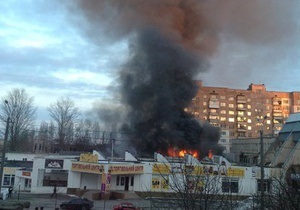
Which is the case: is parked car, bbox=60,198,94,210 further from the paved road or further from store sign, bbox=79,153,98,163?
store sign, bbox=79,153,98,163

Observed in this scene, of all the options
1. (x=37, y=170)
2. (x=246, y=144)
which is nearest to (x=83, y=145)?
(x=246, y=144)

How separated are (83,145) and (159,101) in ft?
81.4

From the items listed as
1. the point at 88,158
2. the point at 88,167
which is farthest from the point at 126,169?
A: the point at 88,158

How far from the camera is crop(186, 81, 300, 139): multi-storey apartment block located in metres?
118

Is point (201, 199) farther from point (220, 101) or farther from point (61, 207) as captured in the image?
point (220, 101)

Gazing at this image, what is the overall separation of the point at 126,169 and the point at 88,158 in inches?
182

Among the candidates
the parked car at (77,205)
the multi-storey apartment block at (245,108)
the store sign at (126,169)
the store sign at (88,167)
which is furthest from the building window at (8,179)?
the multi-storey apartment block at (245,108)

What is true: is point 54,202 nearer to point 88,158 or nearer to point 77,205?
point 77,205

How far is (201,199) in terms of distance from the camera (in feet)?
32.8

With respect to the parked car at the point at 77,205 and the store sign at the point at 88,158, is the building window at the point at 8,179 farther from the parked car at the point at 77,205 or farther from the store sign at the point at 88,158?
the parked car at the point at 77,205

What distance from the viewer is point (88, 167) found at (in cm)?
4066

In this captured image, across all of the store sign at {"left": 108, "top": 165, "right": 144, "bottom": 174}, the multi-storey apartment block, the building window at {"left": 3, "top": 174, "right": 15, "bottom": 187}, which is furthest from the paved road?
the multi-storey apartment block

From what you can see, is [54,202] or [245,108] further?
[245,108]

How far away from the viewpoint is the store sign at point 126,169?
132ft
